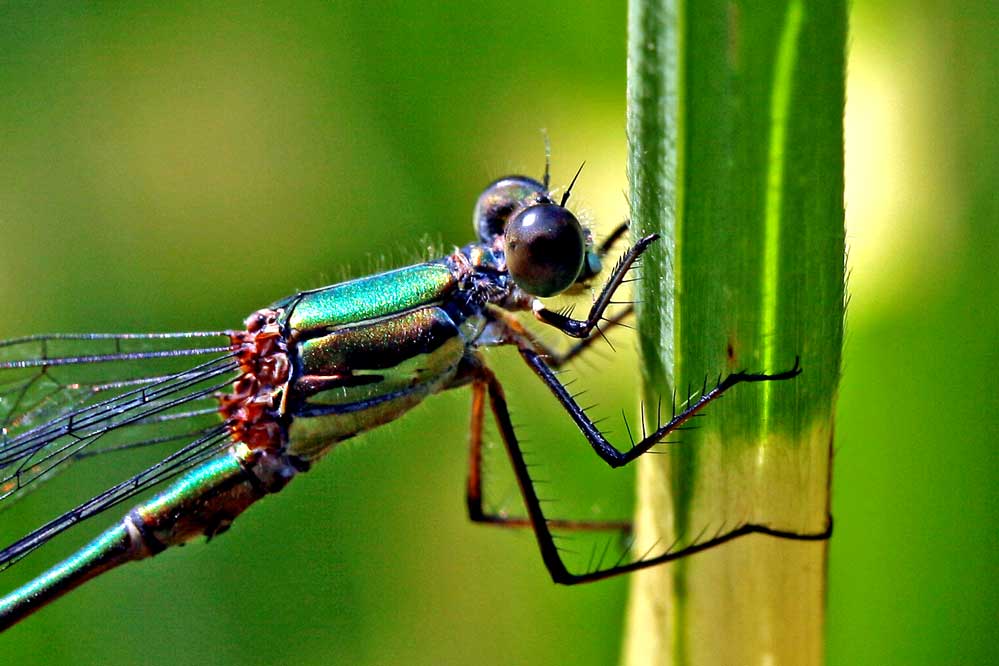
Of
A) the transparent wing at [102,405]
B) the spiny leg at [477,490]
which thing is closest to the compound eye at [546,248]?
the spiny leg at [477,490]

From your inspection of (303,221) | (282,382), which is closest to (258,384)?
(282,382)

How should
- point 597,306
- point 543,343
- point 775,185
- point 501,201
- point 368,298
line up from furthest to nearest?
point 543,343 < point 501,201 < point 368,298 < point 597,306 < point 775,185

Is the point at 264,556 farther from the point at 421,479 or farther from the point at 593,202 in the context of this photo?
the point at 593,202

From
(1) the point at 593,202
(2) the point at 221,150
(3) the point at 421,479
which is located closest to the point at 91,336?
(2) the point at 221,150

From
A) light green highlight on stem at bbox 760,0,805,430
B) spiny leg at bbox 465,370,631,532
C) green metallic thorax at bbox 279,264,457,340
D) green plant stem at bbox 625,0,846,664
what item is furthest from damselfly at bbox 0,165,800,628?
light green highlight on stem at bbox 760,0,805,430

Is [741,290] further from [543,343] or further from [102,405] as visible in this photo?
[102,405]

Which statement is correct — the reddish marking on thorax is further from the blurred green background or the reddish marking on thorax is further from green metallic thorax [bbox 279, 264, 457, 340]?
the blurred green background
